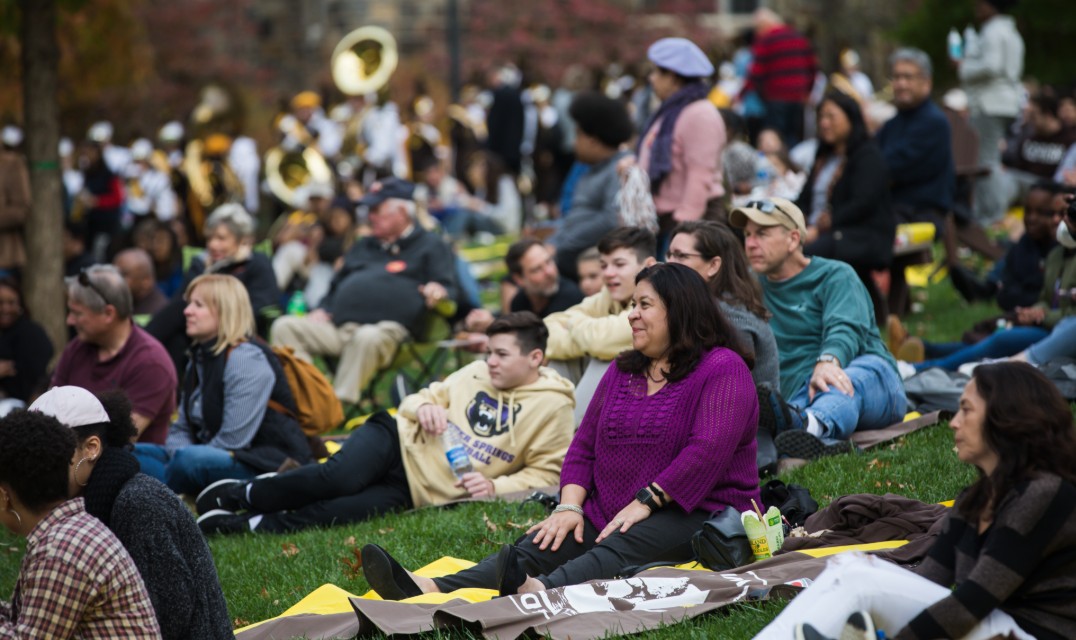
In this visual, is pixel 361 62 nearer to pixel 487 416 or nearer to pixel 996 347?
pixel 996 347

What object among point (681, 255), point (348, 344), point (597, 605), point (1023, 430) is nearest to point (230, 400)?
point (348, 344)

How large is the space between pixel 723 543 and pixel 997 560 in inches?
59.4

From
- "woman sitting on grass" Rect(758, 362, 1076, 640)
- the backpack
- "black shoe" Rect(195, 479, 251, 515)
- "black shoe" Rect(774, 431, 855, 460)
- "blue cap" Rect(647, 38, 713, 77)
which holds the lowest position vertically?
"black shoe" Rect(195, 479, 251, 515)

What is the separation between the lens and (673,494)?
584 cm

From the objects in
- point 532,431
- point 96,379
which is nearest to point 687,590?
point 532,431

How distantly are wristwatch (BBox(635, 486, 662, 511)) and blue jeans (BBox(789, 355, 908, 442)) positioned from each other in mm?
1902

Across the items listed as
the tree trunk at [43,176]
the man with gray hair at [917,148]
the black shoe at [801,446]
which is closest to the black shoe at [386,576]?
the black shoe at [801,446]

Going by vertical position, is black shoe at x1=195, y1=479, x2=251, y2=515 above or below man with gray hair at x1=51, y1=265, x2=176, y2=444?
below

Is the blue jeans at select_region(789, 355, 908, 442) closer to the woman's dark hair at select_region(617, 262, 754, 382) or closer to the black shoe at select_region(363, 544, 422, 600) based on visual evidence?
the woman's dark hair at select_region(617, 262, 754, 382)

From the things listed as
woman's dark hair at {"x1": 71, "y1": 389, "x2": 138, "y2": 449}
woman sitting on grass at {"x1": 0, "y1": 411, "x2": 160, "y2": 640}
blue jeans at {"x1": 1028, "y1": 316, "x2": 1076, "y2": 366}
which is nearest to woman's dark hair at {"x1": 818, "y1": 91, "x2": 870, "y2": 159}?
blue jeans at {"x1": 1028, "y1": 316, "x2": 1076, "y2": 366}

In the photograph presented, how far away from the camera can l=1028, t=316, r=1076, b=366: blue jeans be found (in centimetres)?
827

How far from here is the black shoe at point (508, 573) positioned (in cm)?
557

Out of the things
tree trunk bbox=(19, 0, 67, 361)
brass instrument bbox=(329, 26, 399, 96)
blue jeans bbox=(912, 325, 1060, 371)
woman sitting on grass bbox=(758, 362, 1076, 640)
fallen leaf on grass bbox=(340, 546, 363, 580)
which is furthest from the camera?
brass instrument bbox=(329, 26, 399, 96)

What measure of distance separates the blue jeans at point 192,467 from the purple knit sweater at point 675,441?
278cm
